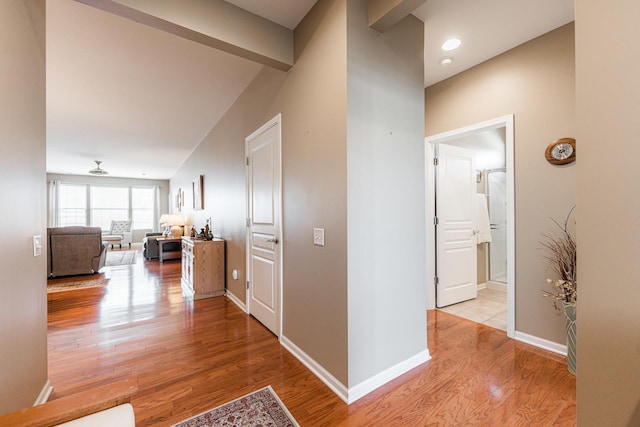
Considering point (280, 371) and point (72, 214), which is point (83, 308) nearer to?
point (280, 371)

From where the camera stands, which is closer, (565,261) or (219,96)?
(565,261)

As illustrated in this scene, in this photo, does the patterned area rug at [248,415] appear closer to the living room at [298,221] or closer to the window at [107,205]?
the living room at [298,221]

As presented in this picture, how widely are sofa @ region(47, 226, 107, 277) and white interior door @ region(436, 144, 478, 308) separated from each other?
20.4 ft

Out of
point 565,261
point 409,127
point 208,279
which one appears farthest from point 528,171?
point 208,279

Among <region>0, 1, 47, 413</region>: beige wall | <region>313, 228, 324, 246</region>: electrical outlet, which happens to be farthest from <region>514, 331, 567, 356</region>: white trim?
<region>0, 1, 47, 413</region>: beige wall

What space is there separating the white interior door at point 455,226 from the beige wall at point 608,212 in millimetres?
2356

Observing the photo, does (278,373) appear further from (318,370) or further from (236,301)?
(236,301)

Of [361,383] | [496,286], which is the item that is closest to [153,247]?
[361,383]

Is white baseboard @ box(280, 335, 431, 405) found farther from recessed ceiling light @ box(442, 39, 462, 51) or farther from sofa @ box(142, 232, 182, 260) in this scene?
sofa @ box(142, 232, 182, 260)

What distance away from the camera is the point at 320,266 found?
1927 millimetres

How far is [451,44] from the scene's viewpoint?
2.39 metres

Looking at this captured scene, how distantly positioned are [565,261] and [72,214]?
43.7ft

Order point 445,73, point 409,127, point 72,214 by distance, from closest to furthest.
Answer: point 409,127
point 445,73
point 72,214

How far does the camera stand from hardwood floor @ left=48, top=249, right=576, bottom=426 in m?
1.56
